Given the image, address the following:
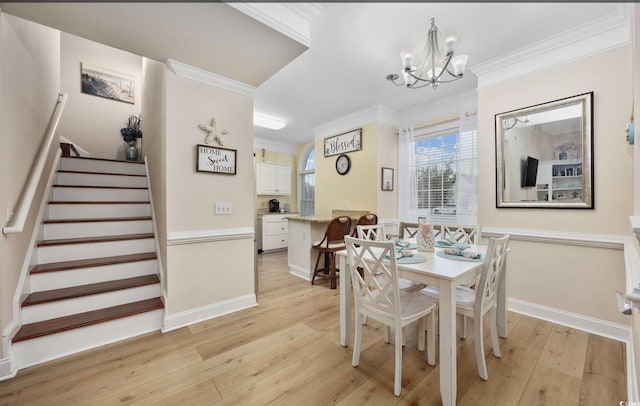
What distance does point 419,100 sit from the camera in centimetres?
357

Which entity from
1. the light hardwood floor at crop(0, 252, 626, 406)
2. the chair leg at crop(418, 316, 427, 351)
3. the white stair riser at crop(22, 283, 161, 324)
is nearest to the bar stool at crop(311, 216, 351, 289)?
the light hardwood floor at crop(0, 252, 626, 406)

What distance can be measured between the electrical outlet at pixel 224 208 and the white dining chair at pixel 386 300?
1440mm

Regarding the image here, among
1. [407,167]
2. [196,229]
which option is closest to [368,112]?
[407,167]

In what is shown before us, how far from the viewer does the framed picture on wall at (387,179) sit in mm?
3938

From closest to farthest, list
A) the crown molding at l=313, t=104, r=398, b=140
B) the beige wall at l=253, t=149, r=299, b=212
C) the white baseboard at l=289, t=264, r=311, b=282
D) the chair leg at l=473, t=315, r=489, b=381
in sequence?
the chair leg at l=473, t=315, r=489, b=381 → the white baseboard at l=289, t=264, r=311, b=282 → the crown molding at l=313, t=104, r=398, b=140 → the beige wall at l=253, t=149, r=299, b=212

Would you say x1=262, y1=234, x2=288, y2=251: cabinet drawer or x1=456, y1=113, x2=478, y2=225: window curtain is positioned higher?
x1=456, y1=113, x2=478, y2=225: window curtain

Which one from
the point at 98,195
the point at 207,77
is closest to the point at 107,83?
the point at 98,195

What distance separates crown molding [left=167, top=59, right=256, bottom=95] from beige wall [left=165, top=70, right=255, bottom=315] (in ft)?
0.14

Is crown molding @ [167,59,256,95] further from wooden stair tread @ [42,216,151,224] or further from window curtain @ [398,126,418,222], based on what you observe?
window curtain @ [398,126,418,222]

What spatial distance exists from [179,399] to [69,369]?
0.92 meters

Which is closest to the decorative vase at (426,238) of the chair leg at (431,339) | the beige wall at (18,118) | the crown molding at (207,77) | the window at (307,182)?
the chair leg at (431,339)

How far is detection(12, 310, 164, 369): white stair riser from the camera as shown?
5.42 feet

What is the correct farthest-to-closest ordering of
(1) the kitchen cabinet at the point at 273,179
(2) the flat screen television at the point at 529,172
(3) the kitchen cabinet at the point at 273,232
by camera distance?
(1) the kitchen cabinet at the point at 273,179 → (3) the kitchen cabinet at the point at 273,232 → (2) the flat screen television at the point at 529,172

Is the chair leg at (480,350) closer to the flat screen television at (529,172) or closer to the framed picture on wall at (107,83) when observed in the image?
→ the flat screen television at (529,172)
